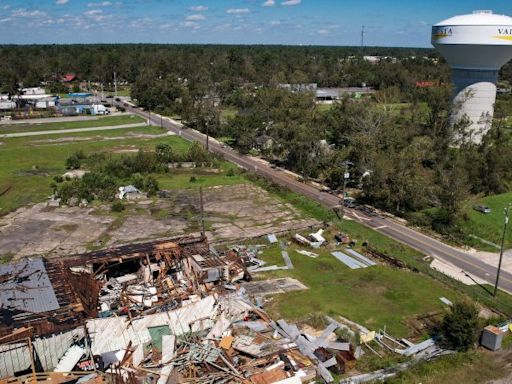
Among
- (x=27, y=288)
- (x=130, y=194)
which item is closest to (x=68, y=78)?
(x=130, y=194)

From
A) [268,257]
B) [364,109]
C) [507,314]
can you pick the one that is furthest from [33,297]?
[364,109]

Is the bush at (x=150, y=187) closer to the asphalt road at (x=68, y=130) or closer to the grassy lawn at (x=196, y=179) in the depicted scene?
the grassy lawn at (x=196, y=179)

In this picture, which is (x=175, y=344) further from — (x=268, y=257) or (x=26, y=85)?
(x=26, y=85)

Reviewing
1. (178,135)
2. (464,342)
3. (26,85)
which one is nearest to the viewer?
(464,342)

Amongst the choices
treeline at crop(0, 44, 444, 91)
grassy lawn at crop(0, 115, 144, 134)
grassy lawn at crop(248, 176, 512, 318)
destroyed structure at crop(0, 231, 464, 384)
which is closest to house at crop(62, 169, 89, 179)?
grassy lawn at crop(248, 176, 512, 318)

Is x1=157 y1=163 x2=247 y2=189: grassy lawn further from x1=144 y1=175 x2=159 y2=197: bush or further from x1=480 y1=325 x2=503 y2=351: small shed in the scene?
x1=480 y1=325 x2=503 y2=351: small shed

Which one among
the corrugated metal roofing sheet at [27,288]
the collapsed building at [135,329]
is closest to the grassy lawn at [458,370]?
the collapsed building at [135,329]

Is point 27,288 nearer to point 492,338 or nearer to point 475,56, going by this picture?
point 492,338

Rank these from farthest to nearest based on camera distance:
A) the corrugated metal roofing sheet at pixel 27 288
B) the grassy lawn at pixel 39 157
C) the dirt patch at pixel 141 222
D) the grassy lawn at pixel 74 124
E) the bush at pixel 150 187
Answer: the grassy lawn at pixel 74 124 < the grassy lawn at pixel 39 157 < the bush at pixel 150 187 < the dirt patch at pixel 141 222 < the corrugated metal roofing sheet at pixel 27 288
